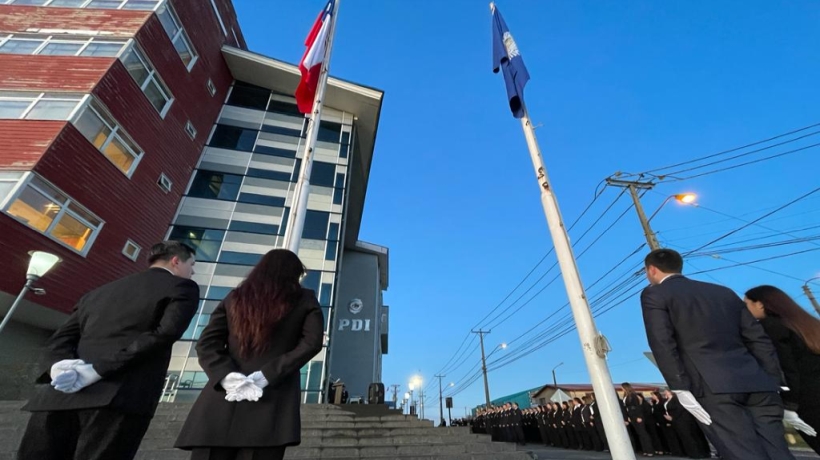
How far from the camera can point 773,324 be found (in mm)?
3199

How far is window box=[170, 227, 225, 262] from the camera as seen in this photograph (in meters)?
15.5

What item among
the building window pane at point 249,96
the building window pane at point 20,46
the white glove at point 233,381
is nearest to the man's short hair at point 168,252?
the white glove at point 233,381

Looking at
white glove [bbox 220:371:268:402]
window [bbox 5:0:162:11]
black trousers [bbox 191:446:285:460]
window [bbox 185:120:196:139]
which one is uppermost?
window [bbox 5:0:162:11]

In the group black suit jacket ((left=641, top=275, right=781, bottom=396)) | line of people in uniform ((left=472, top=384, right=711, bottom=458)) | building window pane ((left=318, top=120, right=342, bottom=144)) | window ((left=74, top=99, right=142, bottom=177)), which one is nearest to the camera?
black suit jacket ((left=641, top=275, right=781, bottom=396))

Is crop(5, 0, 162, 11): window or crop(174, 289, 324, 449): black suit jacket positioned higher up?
crop(5, 0, 162, 11): window

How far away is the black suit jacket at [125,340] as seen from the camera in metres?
1.92

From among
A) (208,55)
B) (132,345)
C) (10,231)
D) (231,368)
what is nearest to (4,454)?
(132,345)

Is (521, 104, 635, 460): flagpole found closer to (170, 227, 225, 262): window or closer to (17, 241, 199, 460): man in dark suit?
(17, 241, 199, 460): man in dark suit

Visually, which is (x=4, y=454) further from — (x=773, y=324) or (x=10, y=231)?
(x=773, y=324)

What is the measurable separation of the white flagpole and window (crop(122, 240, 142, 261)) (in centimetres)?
1044

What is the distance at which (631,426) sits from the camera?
9258mm

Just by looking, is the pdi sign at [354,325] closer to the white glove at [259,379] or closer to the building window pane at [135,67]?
the building window pane at [135,67]

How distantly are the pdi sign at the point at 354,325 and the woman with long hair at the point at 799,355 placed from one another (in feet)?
71.0

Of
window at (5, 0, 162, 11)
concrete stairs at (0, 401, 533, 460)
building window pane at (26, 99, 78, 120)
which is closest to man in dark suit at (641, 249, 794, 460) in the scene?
concrete stairs at (0, 401, 533, 460)
